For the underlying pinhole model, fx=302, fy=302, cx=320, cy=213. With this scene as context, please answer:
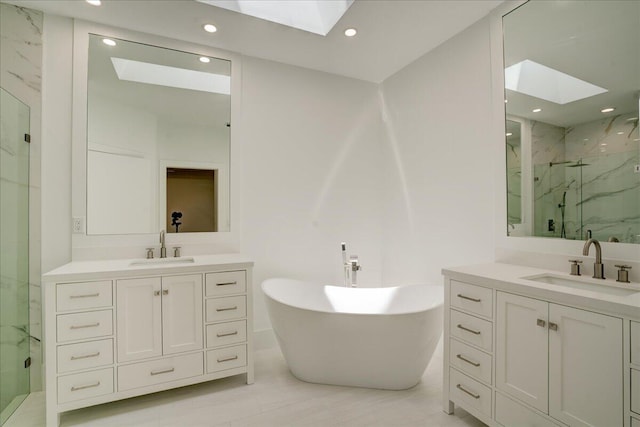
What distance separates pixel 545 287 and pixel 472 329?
0.46 metres

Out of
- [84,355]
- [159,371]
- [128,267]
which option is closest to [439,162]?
[128,267]

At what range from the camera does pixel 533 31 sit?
1896 millimetres

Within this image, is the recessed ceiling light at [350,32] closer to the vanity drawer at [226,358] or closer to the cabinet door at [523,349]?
the cabinet door at [523,349]

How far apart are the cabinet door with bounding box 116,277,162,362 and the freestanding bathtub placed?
28.6 inches

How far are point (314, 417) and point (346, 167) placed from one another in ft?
7.14

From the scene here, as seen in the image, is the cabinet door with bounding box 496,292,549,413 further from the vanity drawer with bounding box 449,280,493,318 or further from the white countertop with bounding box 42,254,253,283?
the white countertop with bounding box 42,254,253,283

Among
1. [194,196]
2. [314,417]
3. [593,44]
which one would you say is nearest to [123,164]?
[194,196]

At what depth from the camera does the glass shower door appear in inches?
71.8

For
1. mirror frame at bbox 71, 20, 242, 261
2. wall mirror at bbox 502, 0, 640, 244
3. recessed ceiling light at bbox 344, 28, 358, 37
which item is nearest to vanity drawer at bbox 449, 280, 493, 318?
wall mirror at bbox 502, 0, 640, 244

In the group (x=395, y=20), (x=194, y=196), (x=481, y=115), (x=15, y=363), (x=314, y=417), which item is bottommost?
(x=314, y=417)

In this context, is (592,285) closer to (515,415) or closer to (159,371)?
(515,415)

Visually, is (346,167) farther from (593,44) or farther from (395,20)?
(593,44)

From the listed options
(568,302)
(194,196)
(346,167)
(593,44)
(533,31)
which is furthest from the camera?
(346,167)

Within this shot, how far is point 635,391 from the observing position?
1.09 metres
